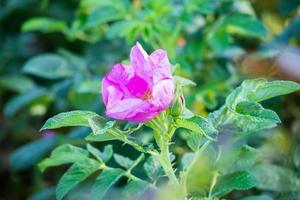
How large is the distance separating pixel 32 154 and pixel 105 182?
0.79 meters

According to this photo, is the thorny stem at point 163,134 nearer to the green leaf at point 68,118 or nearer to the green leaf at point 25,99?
the green leaf at point 68,118

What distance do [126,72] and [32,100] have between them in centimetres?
112

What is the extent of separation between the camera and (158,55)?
2.88 ft

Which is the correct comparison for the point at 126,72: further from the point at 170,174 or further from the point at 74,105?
the point at 74,105

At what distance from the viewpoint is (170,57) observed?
1.60m

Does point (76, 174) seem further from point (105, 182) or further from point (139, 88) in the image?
point (139, 88)

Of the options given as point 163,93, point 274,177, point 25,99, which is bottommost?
point 274,177

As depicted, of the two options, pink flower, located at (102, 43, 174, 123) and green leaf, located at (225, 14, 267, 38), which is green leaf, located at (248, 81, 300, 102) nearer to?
pink flower, located at (102, 43, 174, 123)

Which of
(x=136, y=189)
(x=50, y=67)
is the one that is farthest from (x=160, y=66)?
(x=50, y=67)

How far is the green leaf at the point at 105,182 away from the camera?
1027 mm

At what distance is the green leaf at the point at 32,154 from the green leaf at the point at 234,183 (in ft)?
2.68

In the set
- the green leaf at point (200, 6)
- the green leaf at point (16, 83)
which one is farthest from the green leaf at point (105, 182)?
the green leaf at point (16, 83)

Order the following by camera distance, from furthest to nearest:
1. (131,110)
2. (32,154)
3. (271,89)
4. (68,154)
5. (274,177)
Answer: (32,154), (274,177), (68,154), (271,89), (131,110)

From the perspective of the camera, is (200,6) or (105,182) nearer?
(105,182)
